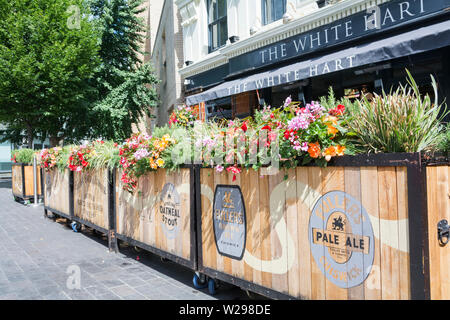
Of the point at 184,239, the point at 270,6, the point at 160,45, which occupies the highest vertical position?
the point at 160,45

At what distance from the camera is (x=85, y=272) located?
5.29 m

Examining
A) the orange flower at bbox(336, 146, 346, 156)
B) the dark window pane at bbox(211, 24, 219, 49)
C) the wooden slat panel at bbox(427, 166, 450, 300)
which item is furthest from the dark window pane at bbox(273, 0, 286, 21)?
the wooden slat panel at bbox(427, 166, 450, 300)

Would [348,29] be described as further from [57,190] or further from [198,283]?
[57,190]

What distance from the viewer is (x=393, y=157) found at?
2.63m

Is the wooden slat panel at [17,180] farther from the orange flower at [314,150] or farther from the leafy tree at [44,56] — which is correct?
the orange flower at [314,150]

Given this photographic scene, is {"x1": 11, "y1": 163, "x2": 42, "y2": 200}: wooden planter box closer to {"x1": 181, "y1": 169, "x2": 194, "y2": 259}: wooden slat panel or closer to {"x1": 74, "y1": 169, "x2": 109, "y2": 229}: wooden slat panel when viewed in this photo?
{"x1": 74, "y1": 169, "x2": 109, "y2": 229}: wooden slat panel

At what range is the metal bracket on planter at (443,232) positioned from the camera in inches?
102

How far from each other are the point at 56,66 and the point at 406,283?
19.0 metres

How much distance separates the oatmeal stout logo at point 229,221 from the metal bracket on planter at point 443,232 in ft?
5.87

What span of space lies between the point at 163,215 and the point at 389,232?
3.11 metres

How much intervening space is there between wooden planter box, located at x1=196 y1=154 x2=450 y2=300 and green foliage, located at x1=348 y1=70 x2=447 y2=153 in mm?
147

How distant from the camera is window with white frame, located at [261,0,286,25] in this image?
10.6m

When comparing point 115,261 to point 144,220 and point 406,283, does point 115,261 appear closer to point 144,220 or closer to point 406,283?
point 144,220
